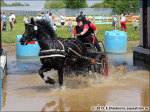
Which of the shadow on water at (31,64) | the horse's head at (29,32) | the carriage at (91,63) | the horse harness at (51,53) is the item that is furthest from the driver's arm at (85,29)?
the shadow on water at (31,64)

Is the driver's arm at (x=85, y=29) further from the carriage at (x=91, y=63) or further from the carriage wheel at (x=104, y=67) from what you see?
the carriage wheel at (x=104, y=67)

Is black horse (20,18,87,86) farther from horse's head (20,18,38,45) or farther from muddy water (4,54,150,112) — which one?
muddy water (4,54,150,112)

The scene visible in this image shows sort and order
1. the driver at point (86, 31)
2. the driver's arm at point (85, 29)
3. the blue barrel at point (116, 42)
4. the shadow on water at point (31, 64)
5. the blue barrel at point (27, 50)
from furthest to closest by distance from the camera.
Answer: the blue barrel at point (116, 42)
the blue barrel at point (27, 50)
the shadow on water at point (31, 64)
the driver at point (86, 31)
the driver's arm at point (85, 29)

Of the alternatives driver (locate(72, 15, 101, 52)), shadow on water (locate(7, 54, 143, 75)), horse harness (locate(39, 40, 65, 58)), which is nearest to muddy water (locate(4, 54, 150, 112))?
shadow on water (locate(7, 54, 143, 75))

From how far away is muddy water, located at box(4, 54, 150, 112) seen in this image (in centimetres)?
775

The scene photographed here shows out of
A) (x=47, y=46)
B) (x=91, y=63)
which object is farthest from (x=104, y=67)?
(x=47, y=46)

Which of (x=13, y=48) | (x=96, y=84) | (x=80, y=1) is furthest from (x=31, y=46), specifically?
(x=80, y=1)

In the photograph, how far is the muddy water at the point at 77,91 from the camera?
7754 mm

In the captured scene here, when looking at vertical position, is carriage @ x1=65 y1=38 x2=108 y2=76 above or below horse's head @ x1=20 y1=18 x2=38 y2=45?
below

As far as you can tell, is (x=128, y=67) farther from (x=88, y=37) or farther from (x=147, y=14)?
(x=88, y=37)

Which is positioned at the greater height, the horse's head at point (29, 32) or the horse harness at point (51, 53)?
the horse's head at point (29, 32)

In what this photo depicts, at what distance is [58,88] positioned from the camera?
30.1 ft

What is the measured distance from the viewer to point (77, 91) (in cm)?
903

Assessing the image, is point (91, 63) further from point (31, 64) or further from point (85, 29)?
point (31, 64)
